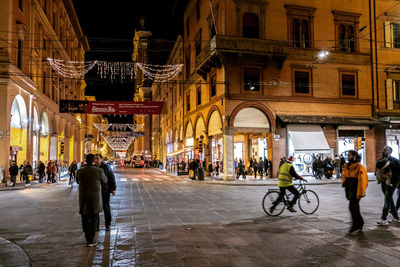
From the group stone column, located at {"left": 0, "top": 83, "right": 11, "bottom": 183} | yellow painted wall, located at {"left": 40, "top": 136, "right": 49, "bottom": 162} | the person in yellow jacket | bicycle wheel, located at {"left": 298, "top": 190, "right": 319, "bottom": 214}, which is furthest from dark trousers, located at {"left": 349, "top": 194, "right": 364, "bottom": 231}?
yellow painted wall, located at {"left": 40, "top": 136, "right": 49, "bottom": 162}

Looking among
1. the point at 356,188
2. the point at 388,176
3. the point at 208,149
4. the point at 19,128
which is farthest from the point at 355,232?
the point at 19,128

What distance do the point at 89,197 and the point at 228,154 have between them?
67.9 ft

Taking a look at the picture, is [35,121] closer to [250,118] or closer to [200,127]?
[200,127]

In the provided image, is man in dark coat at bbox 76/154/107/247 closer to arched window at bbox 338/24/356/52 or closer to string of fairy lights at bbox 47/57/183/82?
string of fairy lights at bbox 47/57/183/82

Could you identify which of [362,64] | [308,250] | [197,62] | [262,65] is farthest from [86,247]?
[362,64]

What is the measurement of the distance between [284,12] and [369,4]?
28.0 feet

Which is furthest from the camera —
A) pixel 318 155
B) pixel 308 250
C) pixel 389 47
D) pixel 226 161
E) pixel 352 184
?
pixel 389 47

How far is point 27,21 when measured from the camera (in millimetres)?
27688

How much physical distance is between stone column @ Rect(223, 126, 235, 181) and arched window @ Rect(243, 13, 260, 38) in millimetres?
7807

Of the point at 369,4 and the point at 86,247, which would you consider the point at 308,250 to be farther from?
the point at 369,4

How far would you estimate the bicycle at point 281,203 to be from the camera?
10492mm

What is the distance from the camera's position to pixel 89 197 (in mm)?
7051

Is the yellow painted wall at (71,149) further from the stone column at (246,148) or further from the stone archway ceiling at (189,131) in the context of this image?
the stone column at (246,148)

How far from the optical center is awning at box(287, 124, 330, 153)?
1090 inches
